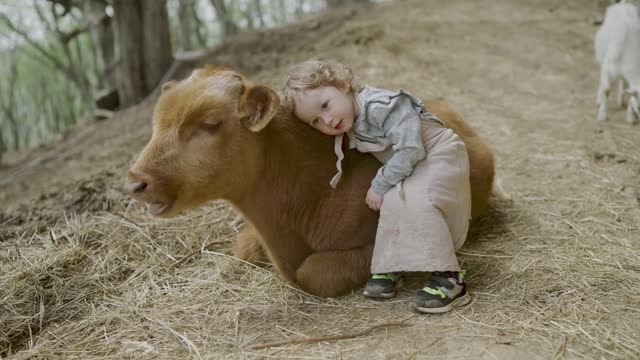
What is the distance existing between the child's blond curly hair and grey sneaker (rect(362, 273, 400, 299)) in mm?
1009

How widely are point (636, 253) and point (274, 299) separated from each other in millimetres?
2093

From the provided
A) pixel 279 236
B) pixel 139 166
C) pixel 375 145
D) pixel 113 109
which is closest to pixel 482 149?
pixel 375 145

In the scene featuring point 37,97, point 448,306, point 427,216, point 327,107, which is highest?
point 327,107

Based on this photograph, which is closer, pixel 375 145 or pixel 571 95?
pixel 375 145

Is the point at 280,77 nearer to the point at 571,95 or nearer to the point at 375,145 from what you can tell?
the point at 571,95

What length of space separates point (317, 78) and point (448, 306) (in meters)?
1.31

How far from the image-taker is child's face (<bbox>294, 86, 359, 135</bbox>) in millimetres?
3012

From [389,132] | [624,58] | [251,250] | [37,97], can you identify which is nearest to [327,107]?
[389,132]

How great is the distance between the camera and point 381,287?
3.09 meters

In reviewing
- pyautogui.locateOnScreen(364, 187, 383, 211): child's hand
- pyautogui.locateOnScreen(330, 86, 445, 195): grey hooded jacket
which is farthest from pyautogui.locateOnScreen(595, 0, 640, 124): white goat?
pyautogui.locateOnScreen(364, 187, 383, 211): child's hand

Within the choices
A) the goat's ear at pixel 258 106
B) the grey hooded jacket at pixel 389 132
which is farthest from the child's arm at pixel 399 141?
the goat's ear at pixel 258 106

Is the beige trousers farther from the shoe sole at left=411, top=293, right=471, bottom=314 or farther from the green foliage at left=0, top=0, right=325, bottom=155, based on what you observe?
the green foliage at left=0, top=0, right=325, bottom=155

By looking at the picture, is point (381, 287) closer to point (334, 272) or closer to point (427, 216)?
point (334, 272)

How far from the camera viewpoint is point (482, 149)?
3.76 m
